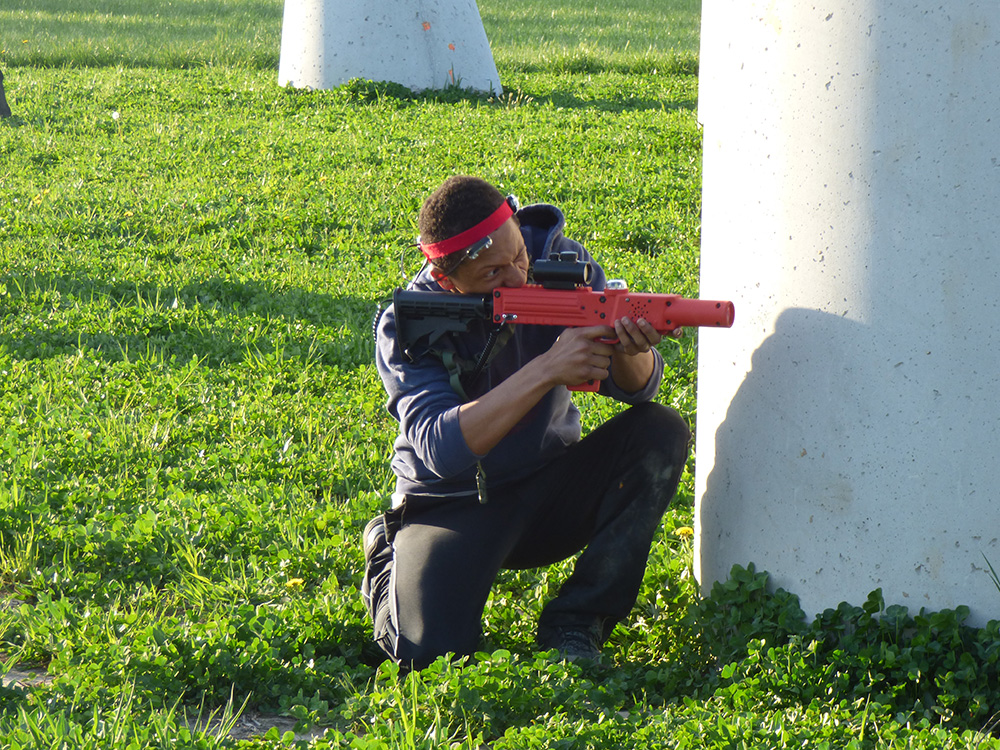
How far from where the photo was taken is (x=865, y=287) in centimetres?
254

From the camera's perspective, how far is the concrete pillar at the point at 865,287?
242cm

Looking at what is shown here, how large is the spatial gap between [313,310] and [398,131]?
178 inches

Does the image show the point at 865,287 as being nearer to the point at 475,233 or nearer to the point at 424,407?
the point at 475,233

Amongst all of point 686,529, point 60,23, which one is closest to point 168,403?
point 686,529

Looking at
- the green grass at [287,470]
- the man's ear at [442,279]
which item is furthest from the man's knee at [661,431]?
the man's ear at [442,279]

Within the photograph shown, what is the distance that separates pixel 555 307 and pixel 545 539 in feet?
2.61

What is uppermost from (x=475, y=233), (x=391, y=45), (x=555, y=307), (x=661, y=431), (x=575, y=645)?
(x=391, y=45)

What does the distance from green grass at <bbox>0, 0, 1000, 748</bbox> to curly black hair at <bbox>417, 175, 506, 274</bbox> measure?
1.39 feet

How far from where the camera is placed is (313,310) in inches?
233

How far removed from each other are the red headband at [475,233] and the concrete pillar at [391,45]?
30.4ft

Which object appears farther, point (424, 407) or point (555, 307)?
point (424, 407)

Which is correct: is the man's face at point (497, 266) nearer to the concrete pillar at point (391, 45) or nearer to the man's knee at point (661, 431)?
the man's knee at point (661, 431)

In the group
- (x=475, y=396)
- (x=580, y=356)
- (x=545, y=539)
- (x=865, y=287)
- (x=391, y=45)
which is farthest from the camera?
(x=391, y=45)

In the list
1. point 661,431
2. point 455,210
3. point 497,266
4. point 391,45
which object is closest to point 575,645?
point 661,431
